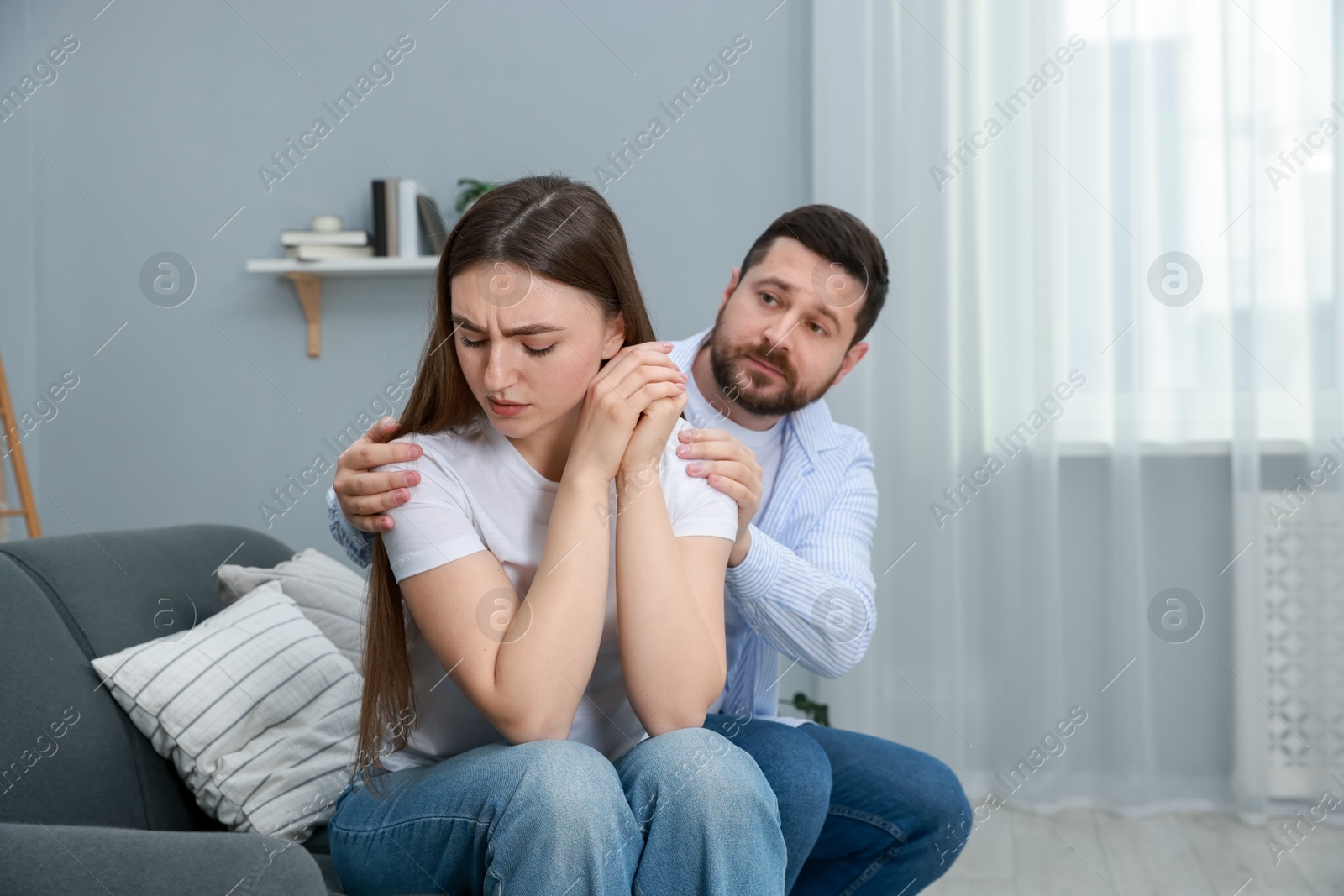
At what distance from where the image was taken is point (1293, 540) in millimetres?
2607

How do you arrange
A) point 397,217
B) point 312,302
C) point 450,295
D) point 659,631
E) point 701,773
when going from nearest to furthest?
point 701,773 < point 659,631 < point 450,295 < point 397,217 < point 312,302

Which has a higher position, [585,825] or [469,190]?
[469,190]

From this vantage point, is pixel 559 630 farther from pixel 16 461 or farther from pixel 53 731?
pixel 16 461

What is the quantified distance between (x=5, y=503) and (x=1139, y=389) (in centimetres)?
302

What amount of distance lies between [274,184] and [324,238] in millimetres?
299

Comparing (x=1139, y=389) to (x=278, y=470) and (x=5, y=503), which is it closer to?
(x=278, y=470)

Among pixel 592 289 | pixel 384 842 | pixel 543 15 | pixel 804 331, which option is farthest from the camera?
pixel 543 15

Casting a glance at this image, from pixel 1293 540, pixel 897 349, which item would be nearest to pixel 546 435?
pixel 897 349

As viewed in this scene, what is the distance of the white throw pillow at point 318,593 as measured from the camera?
1685 mm

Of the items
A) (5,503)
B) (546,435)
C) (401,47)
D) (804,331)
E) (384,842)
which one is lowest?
(384,842)

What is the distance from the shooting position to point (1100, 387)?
271 centimetres

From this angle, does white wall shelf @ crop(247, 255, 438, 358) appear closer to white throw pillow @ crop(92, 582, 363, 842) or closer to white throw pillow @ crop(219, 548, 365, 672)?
white throw pillow @ crop(219, 548, 365, 672)

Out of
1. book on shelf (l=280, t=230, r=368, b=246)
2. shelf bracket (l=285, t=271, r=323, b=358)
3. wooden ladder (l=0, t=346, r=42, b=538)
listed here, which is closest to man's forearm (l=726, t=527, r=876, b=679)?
book on shelf (l=280, t=230, r=368, b=246)

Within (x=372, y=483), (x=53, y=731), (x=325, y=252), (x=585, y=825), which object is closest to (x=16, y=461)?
(x=325, y=252)
